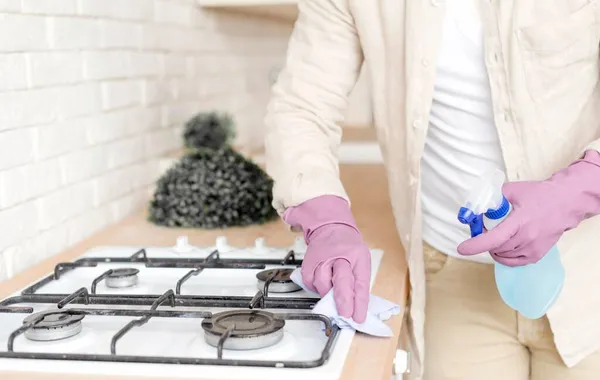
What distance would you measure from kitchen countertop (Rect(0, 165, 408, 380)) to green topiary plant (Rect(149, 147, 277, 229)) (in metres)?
0.03

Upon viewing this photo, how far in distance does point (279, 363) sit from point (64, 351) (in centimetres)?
24

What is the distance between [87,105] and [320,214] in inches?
22.4

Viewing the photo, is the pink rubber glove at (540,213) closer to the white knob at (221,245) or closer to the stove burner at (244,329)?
the stove burner at (244,329)

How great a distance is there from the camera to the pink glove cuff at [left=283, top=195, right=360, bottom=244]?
1111 mm

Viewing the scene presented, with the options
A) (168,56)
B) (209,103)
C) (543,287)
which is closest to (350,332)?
(543,287)

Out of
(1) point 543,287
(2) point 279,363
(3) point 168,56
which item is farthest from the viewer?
(3) point 168,56

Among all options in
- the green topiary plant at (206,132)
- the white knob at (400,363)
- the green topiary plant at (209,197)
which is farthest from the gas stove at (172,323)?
the green topiary plant at (206,132)

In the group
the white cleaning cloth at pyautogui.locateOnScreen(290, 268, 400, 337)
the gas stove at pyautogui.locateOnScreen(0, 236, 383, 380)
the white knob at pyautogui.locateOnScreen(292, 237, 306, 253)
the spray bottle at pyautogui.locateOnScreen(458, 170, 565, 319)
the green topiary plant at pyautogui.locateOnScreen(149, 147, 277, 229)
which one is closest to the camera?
the gas stove at pyautogui.locateOnScreen(0, 236, 383, 380)

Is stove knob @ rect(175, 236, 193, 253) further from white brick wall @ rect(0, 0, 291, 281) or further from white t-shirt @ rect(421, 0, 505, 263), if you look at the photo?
white t-shirt @ rect(421, 0, 505, 263)

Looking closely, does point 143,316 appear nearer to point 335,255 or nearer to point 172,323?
point 172,323

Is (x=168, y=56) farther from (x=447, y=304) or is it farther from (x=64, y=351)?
(x=64, y=351)

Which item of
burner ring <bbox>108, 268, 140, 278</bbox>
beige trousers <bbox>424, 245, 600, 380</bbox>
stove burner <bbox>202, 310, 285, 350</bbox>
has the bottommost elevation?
beige trousers <bbox>424, 245, 600, 380</bbox>

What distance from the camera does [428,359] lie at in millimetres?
1349

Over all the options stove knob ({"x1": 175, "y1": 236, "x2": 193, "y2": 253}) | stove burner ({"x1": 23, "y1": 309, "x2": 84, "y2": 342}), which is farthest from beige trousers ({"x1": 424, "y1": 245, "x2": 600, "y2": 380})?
stove burner ({"x1": 23, "y1": 309, "x2": 84, "y2": 342})
